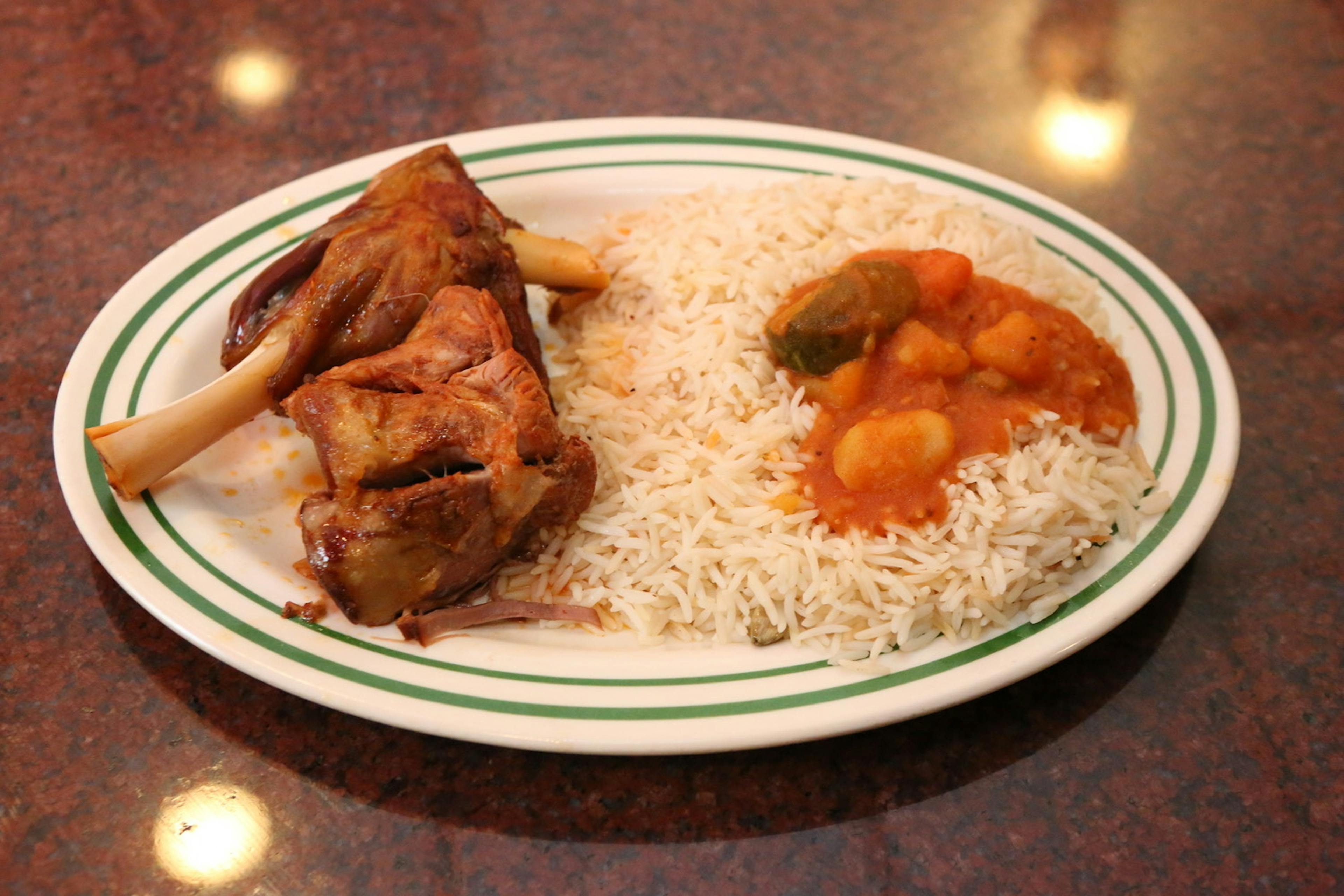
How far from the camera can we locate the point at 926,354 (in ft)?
10.4

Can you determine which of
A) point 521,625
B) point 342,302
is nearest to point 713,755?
point 521,625

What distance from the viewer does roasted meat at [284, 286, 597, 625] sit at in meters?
2.64

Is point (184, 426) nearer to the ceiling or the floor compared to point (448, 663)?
nearer to the ceiling

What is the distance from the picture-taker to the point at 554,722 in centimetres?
244

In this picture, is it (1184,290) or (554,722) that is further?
(1184,290)

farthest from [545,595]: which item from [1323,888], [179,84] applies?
[179,84]

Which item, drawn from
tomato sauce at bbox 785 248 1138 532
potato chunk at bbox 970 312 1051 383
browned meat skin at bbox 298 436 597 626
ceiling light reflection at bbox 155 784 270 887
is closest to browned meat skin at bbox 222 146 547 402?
A: browned meat skin at bbox 298 436 597 626

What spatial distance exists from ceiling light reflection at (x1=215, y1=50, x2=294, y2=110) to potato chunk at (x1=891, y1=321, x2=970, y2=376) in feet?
11.8

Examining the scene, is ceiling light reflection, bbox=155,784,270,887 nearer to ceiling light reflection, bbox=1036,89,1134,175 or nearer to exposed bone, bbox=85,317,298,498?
exposed bone, bbox=85,317,298,498

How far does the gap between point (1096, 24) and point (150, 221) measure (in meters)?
5.30

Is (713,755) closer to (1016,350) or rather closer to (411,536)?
(411,536)

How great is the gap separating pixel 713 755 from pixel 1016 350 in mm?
1583

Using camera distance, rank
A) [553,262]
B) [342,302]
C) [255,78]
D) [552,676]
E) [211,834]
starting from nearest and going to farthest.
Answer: [211,834] < [552,676] < [342,302] < [553,262] < [255,78]

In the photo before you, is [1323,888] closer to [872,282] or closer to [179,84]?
[872,282]
